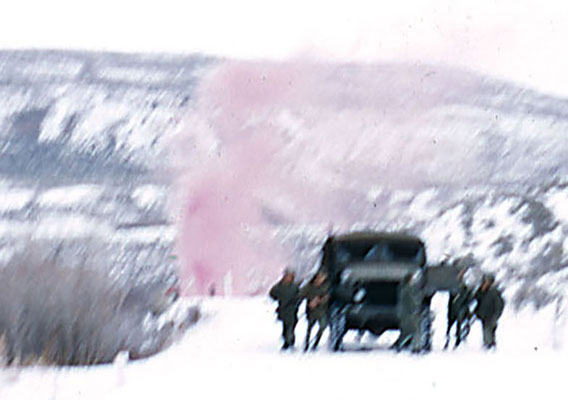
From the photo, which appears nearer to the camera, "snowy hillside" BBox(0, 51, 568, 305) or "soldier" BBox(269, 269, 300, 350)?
"soldier" BBox(269, 269, 300, 350)

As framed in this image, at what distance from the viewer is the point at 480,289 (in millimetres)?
20359

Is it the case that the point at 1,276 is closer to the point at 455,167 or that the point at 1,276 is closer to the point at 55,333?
the point at 55,333

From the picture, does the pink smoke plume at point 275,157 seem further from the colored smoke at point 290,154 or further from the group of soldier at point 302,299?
the group of soldier at point 302,299

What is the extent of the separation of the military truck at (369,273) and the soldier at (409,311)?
77 mm

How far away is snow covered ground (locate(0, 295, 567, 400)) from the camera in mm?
14164

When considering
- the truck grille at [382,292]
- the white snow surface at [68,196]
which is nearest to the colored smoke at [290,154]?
the white snow surface at [68,196]

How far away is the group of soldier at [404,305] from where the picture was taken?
1895 centimetres

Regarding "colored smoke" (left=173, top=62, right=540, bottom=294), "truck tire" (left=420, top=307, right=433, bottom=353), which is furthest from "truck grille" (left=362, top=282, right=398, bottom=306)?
"colored smoke" (left=173, top=62, right=540, bottom=294)

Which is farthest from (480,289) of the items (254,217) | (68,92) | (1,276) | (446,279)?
(68,92)

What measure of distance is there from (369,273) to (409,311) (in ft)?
2.92

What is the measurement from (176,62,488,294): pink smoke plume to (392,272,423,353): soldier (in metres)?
14.8

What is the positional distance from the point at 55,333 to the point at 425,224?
5429cm

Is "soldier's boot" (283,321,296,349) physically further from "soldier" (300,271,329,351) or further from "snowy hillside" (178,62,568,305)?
"snowy hillside" (178,62,568,305)

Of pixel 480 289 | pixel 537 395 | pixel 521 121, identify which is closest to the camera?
pixel 537 395
